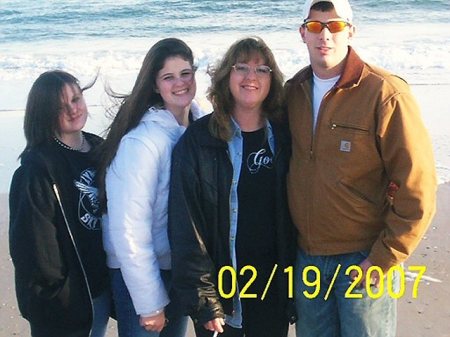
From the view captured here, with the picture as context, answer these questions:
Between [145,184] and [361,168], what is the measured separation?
99 centimetres

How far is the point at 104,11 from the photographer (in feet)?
72.4

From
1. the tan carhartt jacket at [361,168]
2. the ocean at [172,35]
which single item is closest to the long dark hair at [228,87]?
the tan carhartt jacket at [361,168]

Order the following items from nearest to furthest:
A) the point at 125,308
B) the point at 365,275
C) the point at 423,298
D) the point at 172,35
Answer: the point at 365,275 < the point at 125,308 < the point at 423,298 < the point at 172,35

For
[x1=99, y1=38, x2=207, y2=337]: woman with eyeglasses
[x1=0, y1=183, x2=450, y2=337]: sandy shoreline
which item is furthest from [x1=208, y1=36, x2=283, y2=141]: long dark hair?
[x1=0, y1=183, x2=450, y2=337]: sandy shoreline

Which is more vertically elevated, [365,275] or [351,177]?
[351,177]

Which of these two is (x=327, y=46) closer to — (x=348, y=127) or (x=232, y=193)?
(x=348, y=127)

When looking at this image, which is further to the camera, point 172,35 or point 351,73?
A: point 172,35

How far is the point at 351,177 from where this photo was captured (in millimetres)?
2553

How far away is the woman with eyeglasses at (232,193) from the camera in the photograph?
2590mm

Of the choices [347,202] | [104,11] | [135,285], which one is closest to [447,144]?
[347,202]

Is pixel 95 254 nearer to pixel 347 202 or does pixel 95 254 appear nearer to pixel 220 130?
pixel 220 130

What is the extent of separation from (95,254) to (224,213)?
0.69m

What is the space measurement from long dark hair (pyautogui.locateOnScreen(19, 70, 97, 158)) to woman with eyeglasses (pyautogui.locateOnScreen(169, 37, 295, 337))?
626mm

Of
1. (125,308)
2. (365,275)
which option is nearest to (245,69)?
(365,275)
